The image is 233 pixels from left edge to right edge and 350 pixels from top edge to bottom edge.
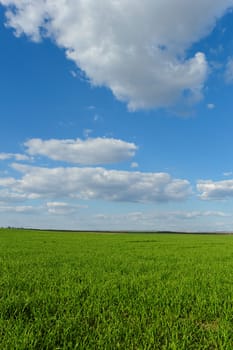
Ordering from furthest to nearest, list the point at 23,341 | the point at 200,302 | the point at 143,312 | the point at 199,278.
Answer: the point at 199,278
the point at 200,302
the point at 143,312
the point at 23,341

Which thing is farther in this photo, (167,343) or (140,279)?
(140,279)

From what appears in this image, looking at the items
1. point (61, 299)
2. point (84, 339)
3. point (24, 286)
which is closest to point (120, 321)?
point (84, 339)

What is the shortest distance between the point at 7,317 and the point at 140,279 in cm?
471

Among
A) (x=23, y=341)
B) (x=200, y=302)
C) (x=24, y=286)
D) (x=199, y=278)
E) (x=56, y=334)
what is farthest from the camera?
(x=199, y=278)

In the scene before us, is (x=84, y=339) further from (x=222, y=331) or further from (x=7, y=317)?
(x=222, y=331)

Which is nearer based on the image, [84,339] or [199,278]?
[84,339]

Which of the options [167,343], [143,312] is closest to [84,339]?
[167,343]

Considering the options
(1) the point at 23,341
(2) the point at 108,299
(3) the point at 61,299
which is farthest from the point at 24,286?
(1) the point at 23,341

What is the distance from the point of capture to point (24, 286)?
824 centimetres

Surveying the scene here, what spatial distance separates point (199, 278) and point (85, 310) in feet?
17.5

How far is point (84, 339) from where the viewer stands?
451 cm

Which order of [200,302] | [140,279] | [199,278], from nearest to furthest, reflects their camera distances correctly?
[200,302]
[140,279]
[199,278]

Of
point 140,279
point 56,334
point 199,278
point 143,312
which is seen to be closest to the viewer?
point 56,334

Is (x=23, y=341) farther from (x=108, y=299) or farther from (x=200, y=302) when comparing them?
(x=200, y=302)
